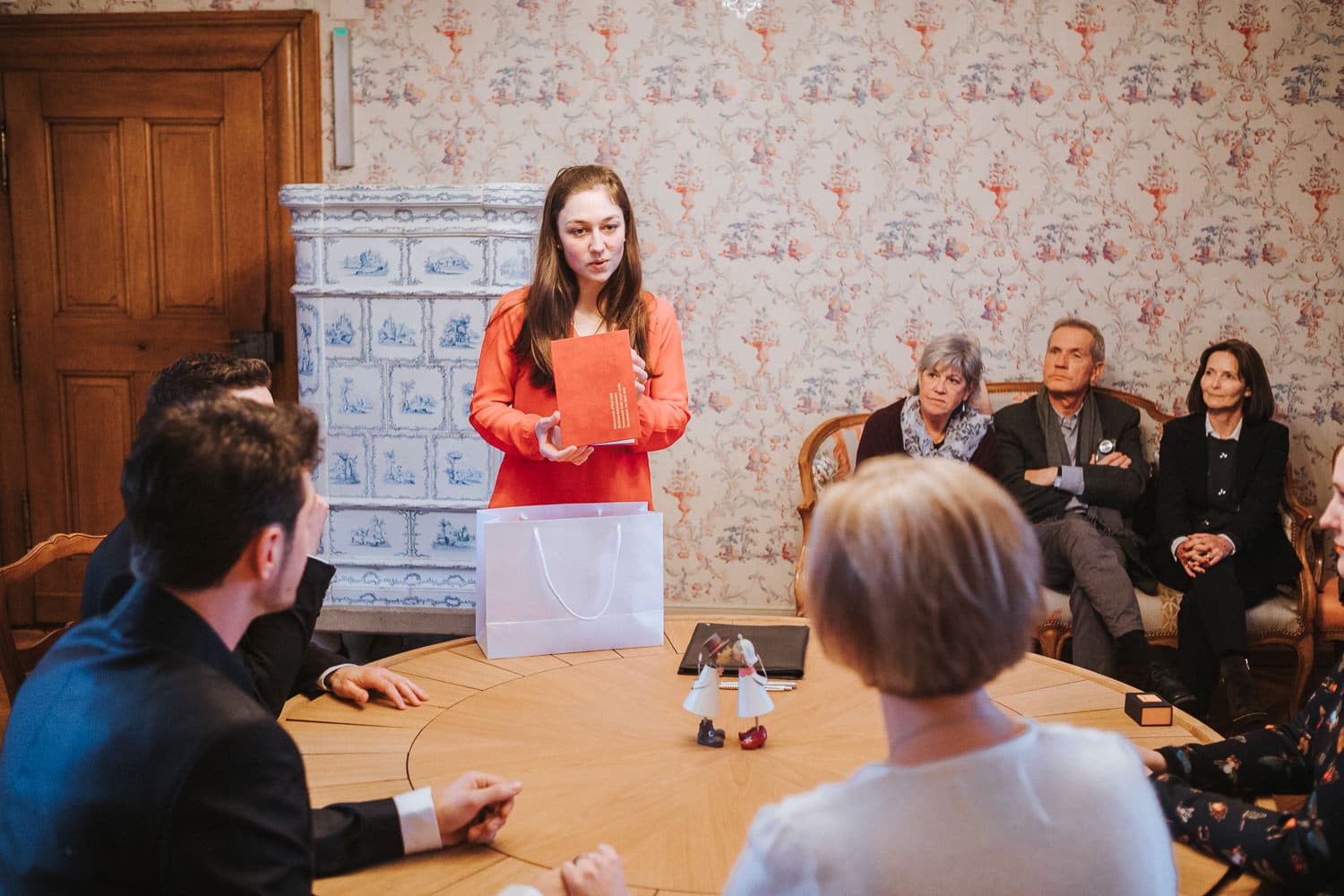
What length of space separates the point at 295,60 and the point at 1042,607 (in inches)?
157

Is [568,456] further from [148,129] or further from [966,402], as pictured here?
[148,129]

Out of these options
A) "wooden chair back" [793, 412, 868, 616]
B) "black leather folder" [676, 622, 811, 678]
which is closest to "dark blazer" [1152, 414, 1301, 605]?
"wooden chair back" [793, 412, 868, 616]

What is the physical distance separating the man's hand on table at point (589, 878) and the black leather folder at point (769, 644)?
643 mm

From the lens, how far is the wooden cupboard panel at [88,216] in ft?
13.8

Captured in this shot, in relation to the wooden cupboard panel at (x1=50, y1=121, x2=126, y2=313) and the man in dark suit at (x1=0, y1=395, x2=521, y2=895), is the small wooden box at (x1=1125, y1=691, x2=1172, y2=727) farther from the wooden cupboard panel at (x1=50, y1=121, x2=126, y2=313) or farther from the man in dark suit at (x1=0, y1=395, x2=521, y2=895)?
the wooden cupboard panel at (x1=50, y1=121, x2=126, y2=313)

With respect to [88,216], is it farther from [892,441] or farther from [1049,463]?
[1049,463]

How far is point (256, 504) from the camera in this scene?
1.00 metres

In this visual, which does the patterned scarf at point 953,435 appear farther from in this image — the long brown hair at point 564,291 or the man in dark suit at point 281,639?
the man in dark suit at point 281,639

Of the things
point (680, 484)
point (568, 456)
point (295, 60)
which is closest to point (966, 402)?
point (680, 484)

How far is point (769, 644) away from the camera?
6.48 ft

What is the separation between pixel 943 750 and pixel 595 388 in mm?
1440

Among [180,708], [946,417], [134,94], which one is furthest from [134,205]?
[180,708]

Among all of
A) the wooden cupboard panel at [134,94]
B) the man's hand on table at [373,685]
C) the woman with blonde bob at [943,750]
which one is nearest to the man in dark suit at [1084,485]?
the man's hand on table at [373,685]

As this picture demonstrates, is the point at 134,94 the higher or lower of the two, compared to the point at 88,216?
higher
